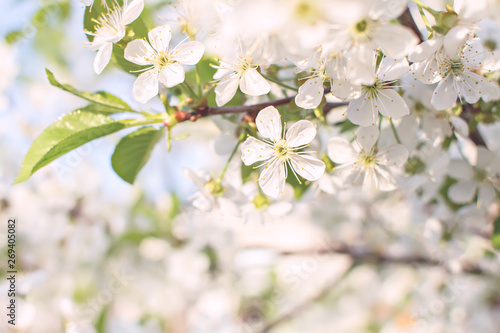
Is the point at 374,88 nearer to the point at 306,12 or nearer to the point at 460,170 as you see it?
the point at 306,12

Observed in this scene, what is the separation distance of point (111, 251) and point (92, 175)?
1.16 feet

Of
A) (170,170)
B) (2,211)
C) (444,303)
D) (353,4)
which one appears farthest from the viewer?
(170,170)

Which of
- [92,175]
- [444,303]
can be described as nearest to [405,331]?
[444,303]

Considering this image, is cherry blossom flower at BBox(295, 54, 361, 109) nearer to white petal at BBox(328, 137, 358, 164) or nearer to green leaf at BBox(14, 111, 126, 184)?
white petal at BBox(328, 137, 358, 164)

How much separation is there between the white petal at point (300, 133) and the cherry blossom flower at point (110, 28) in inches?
12.4

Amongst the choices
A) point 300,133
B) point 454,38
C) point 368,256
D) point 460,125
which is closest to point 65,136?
point 300,133

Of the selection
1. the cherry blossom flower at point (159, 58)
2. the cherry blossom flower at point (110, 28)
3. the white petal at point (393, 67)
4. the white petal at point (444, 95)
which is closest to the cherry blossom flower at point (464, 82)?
the white petal at point (444, 95)

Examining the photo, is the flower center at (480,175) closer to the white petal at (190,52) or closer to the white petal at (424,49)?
the white petal at (424,49)

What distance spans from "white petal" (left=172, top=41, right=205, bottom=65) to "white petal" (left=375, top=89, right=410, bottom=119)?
308mm

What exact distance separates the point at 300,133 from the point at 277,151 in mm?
58

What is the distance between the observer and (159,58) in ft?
2.29

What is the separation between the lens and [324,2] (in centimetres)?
43

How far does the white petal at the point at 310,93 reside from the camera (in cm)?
64

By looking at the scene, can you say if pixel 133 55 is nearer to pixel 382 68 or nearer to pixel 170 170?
pixel 382 68
